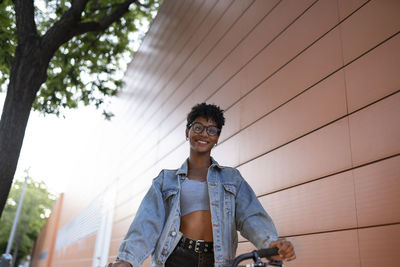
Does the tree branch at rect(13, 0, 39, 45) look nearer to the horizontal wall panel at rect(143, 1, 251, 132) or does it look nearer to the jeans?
the horizontal wall panel at rect(143, 1, 251, 132)

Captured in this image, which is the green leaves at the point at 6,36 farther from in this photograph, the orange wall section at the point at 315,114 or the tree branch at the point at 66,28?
the orange wall section at the point at 315,114

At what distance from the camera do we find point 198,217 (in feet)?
6.94

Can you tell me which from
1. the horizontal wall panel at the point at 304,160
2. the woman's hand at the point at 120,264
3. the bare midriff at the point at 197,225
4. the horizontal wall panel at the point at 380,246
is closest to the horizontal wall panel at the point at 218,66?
the horizontal wall panel at the point at 304,160

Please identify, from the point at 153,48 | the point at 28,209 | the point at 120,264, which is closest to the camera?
the point at 120,264

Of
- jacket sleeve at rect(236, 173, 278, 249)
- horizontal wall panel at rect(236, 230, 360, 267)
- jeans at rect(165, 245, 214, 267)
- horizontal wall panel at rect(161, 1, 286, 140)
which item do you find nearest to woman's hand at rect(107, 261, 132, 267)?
jeans at rect(165, 245, 214, 267)

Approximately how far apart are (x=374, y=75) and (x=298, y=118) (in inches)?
28.4

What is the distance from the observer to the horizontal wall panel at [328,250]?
6.72 feet

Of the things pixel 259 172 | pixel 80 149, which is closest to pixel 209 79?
pixel 259 172

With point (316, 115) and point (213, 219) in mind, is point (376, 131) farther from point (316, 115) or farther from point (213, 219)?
point (213, 219)

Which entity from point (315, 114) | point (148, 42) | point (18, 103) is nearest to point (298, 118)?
point (315, 114)

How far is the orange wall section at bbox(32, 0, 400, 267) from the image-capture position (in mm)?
2004

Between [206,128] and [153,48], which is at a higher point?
[153,48]

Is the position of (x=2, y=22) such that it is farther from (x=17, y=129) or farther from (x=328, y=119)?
(x=328, y=119)

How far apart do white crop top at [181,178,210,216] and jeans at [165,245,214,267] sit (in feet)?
0.75
